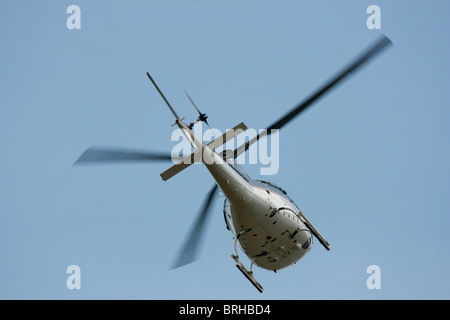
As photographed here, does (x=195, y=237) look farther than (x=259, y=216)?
Yes

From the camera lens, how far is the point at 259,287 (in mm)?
18047

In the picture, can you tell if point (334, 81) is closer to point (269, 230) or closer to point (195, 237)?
point (269, 230)

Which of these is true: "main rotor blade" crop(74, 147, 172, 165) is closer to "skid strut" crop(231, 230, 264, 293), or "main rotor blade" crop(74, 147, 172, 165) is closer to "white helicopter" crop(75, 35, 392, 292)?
"white helicopter" crop(75, 35, 392, 292)

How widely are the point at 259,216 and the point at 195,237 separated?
2138 mm

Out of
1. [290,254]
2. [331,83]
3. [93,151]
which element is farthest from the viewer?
[290,254]

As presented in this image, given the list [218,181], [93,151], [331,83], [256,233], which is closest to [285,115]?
[331,83]

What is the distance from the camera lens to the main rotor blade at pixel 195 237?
57.7 feet

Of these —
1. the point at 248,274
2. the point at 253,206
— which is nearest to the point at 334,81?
the point at 253,206

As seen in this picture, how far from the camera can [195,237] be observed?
17906 millimetres

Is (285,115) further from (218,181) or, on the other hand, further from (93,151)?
(93,151)

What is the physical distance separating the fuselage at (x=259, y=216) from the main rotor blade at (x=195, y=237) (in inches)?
25.5

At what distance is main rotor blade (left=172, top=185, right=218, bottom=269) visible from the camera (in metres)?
17.6

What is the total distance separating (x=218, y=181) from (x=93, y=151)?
3860 mm

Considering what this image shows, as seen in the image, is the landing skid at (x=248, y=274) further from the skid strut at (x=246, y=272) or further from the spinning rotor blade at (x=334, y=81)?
the spinning rotor blade at (x=334, y=81)
